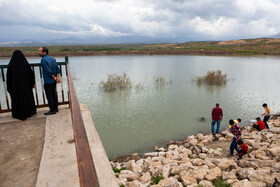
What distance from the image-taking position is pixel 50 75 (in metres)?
4.45

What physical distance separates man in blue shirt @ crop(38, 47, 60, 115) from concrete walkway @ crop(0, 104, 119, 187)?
430 mm

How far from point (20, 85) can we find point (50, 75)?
0.65m

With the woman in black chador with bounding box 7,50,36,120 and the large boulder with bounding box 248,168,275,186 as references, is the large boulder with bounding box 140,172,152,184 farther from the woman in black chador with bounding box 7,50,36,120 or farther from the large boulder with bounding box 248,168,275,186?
the woman in black chador with bounding box 7,50,36,120

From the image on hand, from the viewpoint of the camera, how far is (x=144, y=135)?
9070 mm

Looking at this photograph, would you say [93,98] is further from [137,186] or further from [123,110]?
[137,186]

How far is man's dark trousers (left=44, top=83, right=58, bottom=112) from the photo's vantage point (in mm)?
4537

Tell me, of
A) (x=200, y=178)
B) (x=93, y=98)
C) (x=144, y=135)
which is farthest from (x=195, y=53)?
(x=200, y=178)

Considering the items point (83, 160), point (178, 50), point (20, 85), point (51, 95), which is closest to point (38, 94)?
point (51, 95)

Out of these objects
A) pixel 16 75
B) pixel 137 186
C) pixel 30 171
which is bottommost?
pixel 137 186

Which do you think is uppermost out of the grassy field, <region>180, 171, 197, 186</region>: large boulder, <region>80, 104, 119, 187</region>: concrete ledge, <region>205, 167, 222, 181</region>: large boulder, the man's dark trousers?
the grassy field

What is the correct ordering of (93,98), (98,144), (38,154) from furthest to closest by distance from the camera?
(93,98)
(98,144)
(38,154)

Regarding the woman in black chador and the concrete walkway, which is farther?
the woman in black chador

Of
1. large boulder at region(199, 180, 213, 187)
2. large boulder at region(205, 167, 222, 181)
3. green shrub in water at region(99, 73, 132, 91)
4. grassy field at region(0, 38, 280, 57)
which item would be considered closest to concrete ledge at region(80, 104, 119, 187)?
large boulder at region(199, 180, 213, 187)

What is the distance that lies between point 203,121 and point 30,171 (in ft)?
31.0
